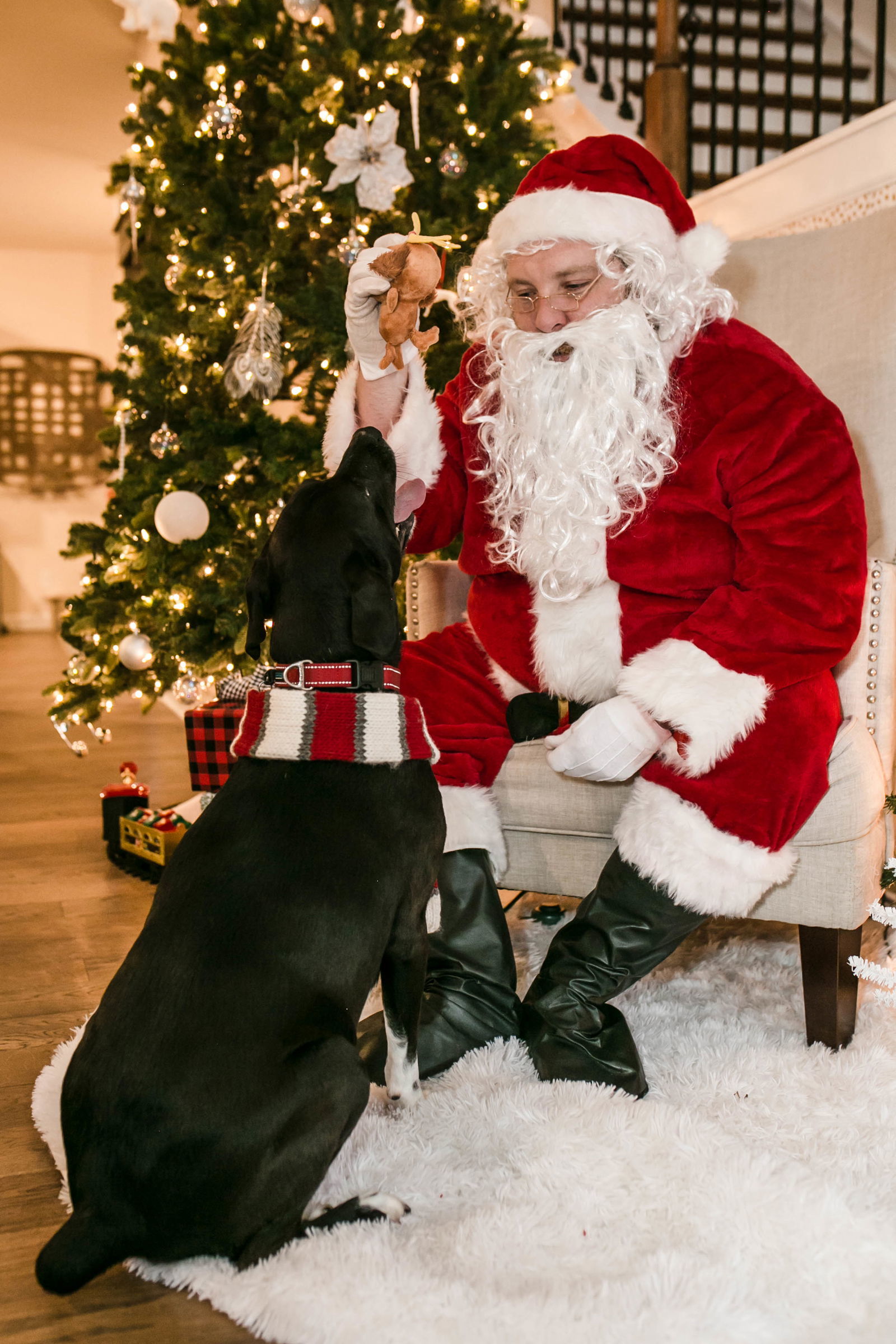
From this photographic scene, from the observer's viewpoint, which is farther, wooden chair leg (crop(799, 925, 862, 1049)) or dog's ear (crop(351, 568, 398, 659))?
wooden chair leg (crop(799, 925, 862, 1049))

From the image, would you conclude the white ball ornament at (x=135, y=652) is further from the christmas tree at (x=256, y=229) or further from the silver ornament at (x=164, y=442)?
the silver ornament at (x=164, y=442)

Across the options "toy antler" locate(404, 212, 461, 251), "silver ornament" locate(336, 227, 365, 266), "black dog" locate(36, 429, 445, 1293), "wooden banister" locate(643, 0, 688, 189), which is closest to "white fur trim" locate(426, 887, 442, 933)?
"black dog" locate(36, 429, 445, 1293)

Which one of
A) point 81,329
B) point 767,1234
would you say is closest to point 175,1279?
point 767,1234

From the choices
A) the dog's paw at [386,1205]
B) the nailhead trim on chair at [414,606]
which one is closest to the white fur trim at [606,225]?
the nailhead trim on chair at [414,606]

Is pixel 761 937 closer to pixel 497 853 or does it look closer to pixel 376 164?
pixel 497 853

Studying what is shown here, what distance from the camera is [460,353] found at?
117 inches

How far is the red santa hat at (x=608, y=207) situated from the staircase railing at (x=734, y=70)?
8.81 ft

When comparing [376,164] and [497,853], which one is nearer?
[497,853]

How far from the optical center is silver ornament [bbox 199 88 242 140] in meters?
2.92

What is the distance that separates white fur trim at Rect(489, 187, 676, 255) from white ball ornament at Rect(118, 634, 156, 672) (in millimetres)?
1699

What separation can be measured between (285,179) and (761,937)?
3.46m

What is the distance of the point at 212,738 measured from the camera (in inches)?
97.4

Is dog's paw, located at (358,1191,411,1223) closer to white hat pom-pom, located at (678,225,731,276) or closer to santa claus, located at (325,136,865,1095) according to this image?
santa claus, located at (325,136,865,1095)

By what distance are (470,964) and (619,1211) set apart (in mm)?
497
